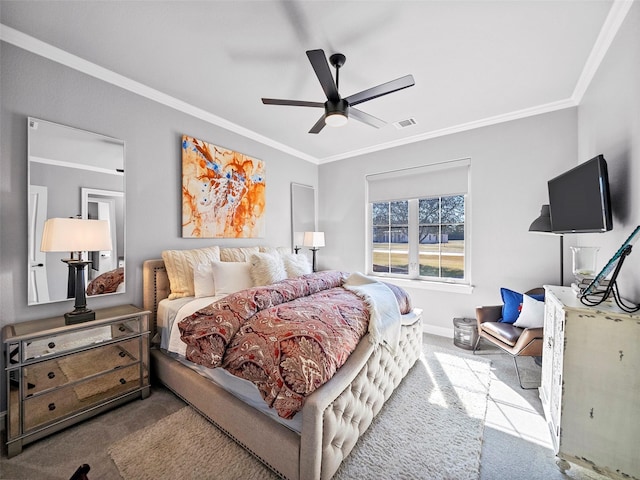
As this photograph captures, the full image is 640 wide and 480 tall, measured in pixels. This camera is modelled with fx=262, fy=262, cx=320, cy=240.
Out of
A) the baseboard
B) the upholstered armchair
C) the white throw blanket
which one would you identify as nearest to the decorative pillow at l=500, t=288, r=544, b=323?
the upholstered armchair

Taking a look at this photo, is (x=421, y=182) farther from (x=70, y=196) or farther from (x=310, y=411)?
(x=70, y=196)

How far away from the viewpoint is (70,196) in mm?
2219

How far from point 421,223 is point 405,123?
146 centimetres

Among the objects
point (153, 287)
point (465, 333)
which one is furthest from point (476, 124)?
point (153, 287)

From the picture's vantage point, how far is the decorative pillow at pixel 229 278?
8.73 feet

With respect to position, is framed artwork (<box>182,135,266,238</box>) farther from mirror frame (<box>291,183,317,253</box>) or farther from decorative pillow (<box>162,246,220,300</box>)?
mirror frame (<box>291,183,317,253</box>)

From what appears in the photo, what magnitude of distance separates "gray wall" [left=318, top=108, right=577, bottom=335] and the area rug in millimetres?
A: 1540

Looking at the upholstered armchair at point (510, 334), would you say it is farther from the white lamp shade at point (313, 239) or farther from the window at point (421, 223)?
the white lamp shade at point (313, 239)

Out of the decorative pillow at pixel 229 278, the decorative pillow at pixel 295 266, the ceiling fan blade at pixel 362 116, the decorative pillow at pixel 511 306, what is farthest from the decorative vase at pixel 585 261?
the decorative pillow at pixel 229 278

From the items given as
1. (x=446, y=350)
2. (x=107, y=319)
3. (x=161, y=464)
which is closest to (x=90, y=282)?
(x=107, y=319)

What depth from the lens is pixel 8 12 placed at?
5.80ft

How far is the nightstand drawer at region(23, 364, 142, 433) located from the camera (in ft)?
5.69

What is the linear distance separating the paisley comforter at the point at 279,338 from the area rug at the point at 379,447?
0.57 metres

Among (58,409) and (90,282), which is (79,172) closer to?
(90,282)
